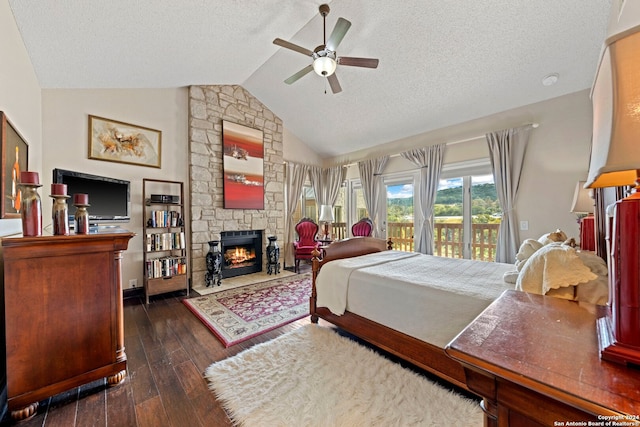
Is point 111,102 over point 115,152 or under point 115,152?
over

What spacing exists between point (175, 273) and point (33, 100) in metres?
2.39

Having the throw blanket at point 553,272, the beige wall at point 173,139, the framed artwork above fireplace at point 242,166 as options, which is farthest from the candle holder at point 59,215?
the throw blanket at point 553,272

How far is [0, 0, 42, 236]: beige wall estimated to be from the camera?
1599mm

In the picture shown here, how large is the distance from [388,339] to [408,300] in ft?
1.26

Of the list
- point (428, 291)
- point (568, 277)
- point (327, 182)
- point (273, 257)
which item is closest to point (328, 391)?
point (428, 291)

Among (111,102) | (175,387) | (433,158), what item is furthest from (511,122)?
(111,102)

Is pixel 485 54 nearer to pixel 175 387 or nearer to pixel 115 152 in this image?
pixel 175 387

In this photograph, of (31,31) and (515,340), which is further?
(31,31)

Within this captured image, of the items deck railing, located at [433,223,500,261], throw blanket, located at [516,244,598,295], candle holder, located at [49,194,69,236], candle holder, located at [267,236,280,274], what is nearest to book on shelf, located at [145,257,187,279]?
candle holder, located at [267,236,280,274]

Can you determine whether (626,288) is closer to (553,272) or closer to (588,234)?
(553,272)

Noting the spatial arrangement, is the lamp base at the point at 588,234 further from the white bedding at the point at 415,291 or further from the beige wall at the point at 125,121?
the beige wall at the point at 125,121

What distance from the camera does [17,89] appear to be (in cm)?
188

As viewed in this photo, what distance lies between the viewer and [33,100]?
236cm

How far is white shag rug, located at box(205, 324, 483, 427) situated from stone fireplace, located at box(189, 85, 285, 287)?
8.41ft
